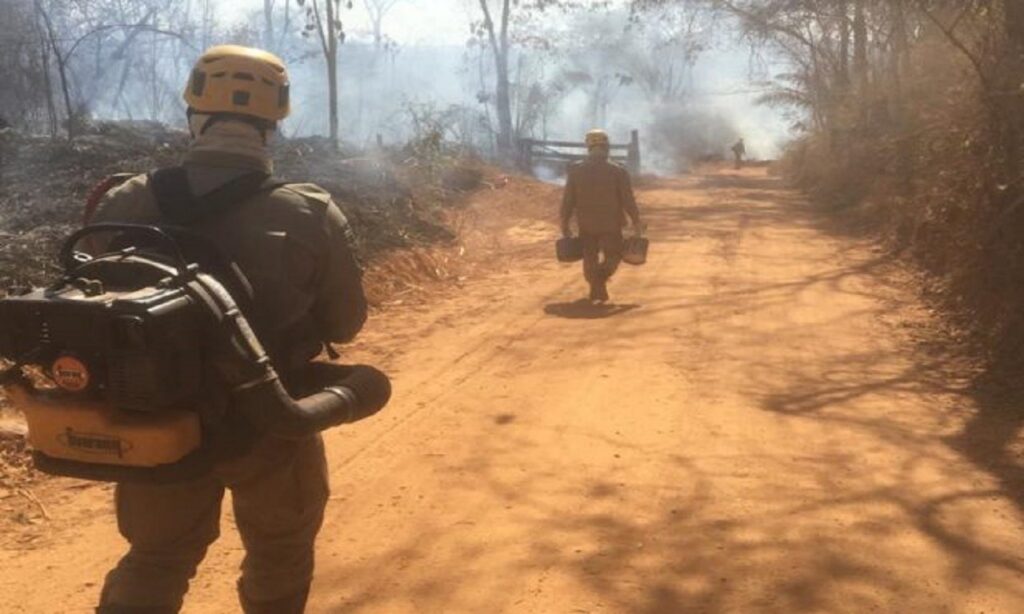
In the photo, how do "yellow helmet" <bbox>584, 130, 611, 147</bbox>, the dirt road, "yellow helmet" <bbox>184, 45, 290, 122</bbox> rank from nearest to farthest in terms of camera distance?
"yellow helmet" <bbox>184, 45, 290, 122</bbox> < the dirt road < "yellow helmet" <bbox>584, 130, 611, 147</bbox>

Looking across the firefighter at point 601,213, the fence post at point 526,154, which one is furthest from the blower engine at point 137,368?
the fence post at point 526,154

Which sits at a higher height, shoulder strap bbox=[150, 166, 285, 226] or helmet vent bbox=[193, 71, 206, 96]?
helmet vent bbox=[193, 71, 206, 96]

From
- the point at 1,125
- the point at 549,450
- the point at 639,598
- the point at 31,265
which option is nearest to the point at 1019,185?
the point at 549,450

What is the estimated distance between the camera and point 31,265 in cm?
735

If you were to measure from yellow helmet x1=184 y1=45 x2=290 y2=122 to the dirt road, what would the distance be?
1.95 meters

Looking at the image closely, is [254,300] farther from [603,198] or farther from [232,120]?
[603,198]

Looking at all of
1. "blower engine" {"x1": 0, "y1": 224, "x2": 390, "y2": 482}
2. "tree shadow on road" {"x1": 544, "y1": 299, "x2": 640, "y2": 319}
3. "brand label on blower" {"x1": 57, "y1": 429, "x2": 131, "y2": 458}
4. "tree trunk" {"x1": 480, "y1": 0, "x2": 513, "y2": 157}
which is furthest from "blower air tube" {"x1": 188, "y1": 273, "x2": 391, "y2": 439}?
"tree trunk" {"x1": 480, "y1": 0, "x2": 513, "y2": 157}

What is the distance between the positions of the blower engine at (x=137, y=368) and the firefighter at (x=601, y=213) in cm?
782

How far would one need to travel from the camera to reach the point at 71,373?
2.54 metres

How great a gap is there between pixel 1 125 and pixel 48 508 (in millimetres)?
7100

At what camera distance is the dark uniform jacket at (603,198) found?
412 inches

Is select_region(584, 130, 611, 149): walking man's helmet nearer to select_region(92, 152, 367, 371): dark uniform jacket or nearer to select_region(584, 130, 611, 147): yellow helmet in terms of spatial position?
select_region(584, 130, 611, 147): yellow helmet

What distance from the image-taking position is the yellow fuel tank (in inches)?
99.3

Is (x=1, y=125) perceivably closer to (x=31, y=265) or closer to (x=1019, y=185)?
(x=31, y=265)
